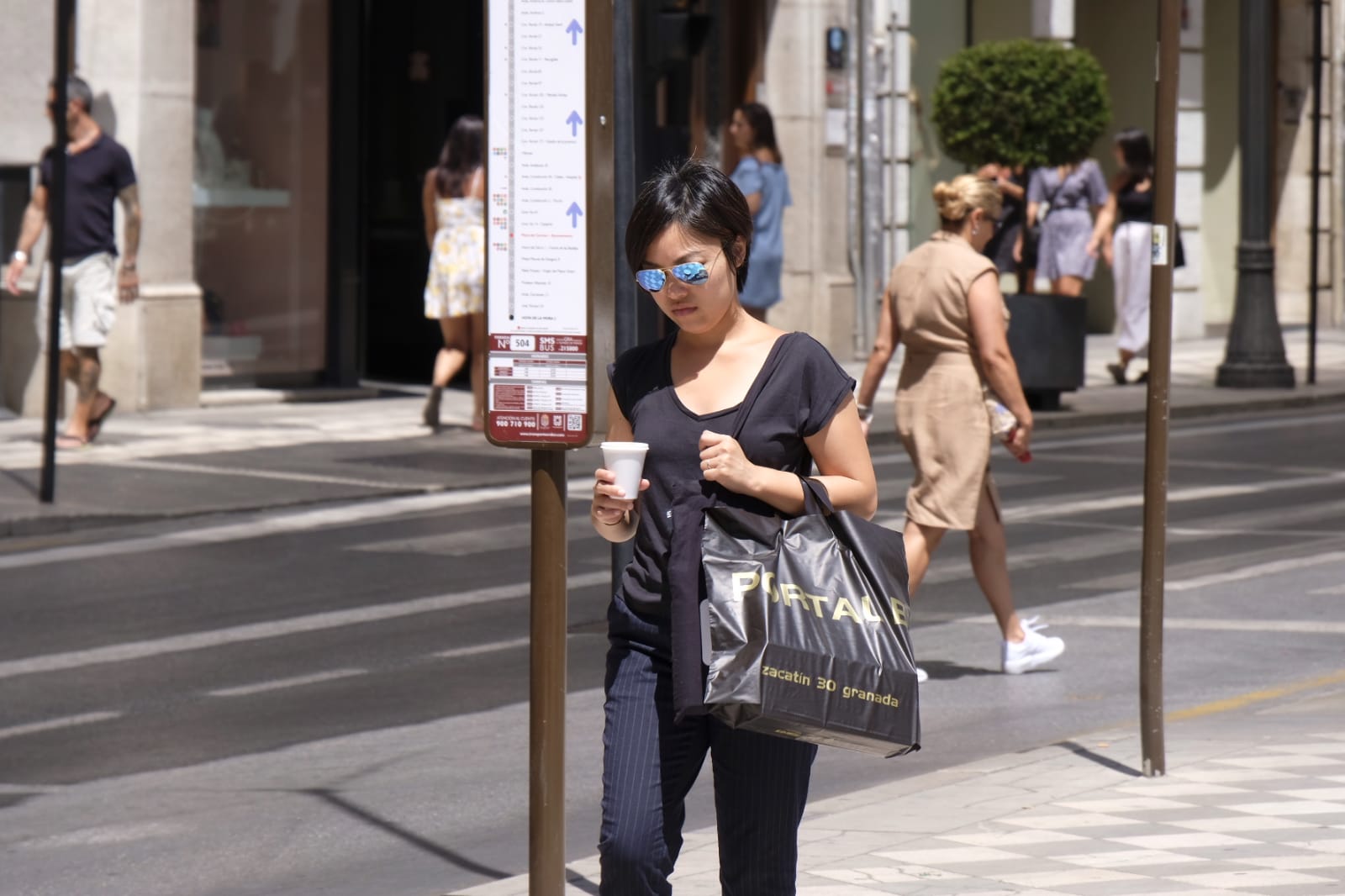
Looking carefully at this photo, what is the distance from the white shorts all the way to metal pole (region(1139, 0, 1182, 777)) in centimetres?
928

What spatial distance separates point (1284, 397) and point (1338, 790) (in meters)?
13.8

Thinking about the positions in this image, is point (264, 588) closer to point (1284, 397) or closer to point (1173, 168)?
point (1173, 168)

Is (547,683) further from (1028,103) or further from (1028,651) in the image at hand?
(1028,103)

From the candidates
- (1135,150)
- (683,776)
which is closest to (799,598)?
(683,776)

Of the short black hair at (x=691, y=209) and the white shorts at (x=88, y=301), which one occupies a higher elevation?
the short black hair at (x=691, y=209)

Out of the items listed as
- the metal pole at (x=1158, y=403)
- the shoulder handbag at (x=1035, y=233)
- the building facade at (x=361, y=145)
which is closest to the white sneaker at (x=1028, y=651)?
the metal pole at (x=1158, y=403)

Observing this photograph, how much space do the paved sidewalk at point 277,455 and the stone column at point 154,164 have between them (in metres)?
0.31

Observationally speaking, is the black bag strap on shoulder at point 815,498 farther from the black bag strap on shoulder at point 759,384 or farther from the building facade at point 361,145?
the building facade at point 361,145

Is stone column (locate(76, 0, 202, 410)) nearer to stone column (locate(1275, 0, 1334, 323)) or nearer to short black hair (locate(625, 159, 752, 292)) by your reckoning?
short black hair (locate(625, 159, 752, 292))

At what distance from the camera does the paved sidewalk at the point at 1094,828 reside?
5203mm

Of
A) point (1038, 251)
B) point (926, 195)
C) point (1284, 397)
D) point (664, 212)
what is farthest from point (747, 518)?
point (926, 195)

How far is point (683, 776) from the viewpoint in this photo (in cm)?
410

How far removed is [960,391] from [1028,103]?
11.8 meters

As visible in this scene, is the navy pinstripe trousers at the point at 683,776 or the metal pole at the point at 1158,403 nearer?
the navy pinstripe trousers at the point at 683,776
